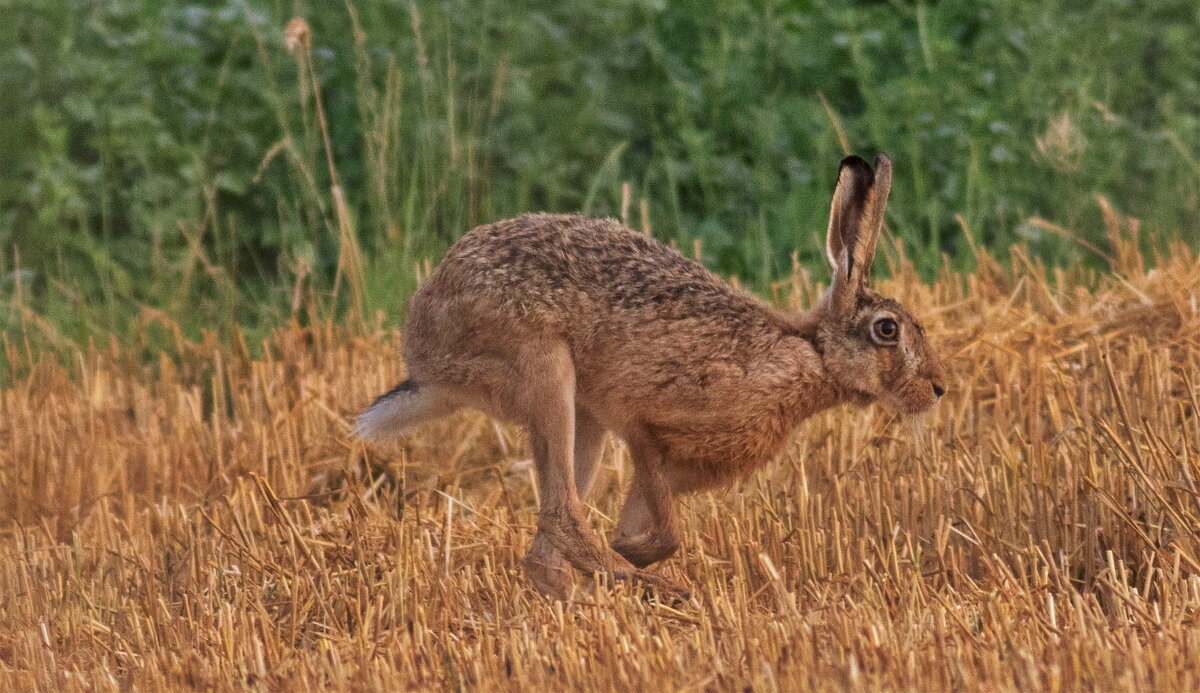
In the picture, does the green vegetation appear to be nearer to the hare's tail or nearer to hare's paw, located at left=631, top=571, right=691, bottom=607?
the hare's tail

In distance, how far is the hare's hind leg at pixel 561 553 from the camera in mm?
4613

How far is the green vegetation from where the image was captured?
27.7ft

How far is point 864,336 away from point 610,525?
102 cm

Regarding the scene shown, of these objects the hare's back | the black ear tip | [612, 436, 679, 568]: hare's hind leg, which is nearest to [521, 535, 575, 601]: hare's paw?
[612, 436, 679, 568]: hare's hind leg

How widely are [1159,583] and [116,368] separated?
4.52 metres

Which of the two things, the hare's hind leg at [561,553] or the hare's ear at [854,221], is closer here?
the hare's hind leg at [561,553]

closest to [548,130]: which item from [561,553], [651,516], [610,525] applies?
[610,525]

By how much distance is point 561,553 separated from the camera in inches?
184

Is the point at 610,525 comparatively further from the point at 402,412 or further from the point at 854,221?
the point at 854,221

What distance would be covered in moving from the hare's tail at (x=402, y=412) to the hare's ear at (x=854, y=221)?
120 centimetres

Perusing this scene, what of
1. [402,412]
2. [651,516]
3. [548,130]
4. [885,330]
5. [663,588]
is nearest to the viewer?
[663,588]

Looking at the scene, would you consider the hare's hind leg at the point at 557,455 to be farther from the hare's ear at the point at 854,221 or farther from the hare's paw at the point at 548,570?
the hare's ear at the point at 854,221

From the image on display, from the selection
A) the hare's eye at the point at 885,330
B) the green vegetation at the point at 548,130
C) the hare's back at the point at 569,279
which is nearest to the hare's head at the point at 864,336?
the hare's eye at the point at 885,330

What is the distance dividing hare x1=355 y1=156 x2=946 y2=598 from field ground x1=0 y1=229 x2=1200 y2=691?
0.20 metres
